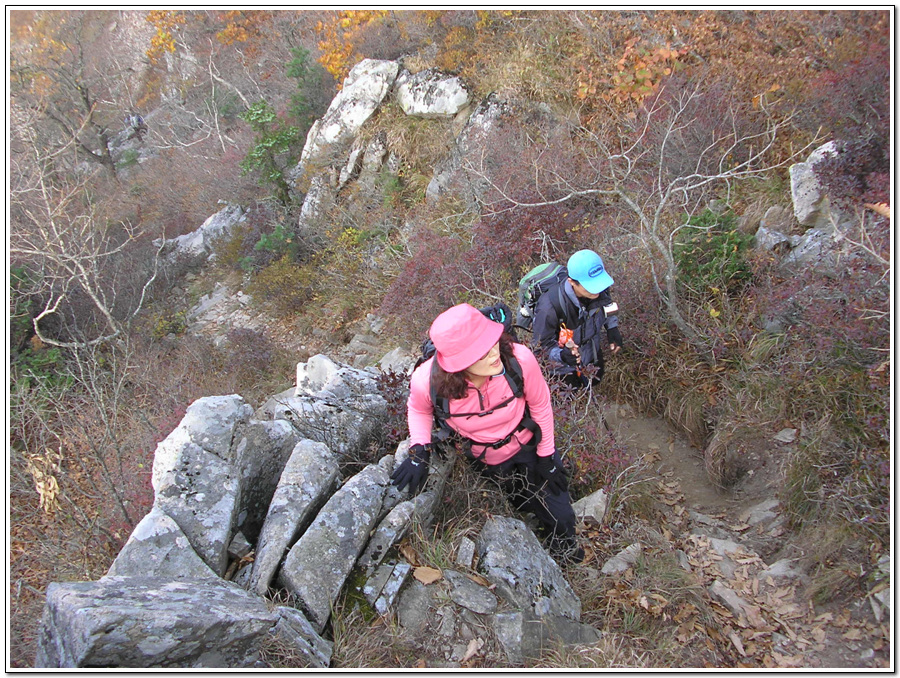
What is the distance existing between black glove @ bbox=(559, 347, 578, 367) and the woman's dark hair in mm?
1759

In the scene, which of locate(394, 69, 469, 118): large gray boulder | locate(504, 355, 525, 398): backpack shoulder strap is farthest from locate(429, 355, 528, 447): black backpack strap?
locate(394, 69, 469, 118): large gray boulder

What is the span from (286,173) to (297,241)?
2.60 metres

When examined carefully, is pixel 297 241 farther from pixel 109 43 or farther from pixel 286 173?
pixel 109 43

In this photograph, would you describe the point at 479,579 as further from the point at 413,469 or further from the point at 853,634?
the point at 853,634

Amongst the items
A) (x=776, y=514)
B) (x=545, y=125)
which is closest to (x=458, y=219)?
(x=545, y=125)

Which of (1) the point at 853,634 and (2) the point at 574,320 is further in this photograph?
(2) the point at 574,320

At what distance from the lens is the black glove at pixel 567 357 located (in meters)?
4.75

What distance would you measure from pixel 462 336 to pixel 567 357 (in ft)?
7.34

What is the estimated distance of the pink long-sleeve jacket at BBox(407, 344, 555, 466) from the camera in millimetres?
3152

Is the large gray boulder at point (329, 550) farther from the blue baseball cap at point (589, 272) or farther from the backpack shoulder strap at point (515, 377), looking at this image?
the blue baseball cap at point (589, 272)

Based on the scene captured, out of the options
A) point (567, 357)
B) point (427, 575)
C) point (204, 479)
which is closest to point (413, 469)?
point (427, 575)

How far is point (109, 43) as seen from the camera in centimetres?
2331

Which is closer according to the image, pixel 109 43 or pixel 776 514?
pixel 776 514

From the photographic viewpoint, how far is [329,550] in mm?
3211
